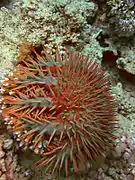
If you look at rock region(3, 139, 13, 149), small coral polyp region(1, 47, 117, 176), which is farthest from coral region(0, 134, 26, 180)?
small coral polyp region(1, 47, 117, 176)

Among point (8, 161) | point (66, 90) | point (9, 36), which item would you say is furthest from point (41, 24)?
point (8, 161)

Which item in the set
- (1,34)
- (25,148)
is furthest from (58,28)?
(25,148)

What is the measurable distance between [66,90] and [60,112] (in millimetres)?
187

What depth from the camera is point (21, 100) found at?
1.86 metres

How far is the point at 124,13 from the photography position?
2625 millimetres

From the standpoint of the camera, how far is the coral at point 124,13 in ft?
8.61

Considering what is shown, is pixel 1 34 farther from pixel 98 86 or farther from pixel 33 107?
pixel 98 86

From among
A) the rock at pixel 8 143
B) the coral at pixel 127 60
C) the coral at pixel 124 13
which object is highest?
the coral at pixel 124 13

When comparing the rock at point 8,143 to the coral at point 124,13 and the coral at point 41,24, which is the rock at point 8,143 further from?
the coral at point 124,13

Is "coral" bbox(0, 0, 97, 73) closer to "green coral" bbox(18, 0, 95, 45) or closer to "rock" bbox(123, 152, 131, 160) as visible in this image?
"green coral" bbox(18, 0, 95, 45)

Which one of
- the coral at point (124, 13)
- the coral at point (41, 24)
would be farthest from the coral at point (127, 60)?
the coral at point (41, 24)

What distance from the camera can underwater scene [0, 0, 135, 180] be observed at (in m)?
1.83

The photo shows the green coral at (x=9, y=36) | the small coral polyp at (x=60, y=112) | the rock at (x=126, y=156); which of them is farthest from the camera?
the rock at (x=126, y=156)

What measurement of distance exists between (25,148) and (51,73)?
694mm
